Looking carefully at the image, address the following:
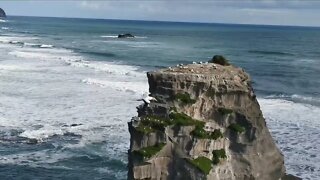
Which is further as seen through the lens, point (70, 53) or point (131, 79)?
point (70, 53)

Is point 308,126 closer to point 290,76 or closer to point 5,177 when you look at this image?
point 5,177

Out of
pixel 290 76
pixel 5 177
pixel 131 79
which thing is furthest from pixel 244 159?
pixel 290 76

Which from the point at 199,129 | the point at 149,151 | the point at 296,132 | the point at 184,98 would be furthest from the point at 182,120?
the point at 296,132

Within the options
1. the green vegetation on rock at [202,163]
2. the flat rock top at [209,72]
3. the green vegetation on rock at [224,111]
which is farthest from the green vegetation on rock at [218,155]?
the flat rock top at [209,72]

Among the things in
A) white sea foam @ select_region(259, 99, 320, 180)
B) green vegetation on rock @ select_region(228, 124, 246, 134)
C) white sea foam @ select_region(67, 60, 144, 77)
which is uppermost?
green vegetation on rock @ select_region(228, 124, 246, 134)

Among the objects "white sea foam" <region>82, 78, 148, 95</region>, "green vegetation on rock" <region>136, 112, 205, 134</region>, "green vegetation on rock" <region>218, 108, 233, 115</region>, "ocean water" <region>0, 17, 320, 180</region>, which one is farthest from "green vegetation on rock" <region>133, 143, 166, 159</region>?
"white sea foam" <region>82, 78, 148, 95</region>

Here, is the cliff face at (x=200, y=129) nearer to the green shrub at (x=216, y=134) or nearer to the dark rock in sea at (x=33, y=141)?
the green shrub at (x=216, y=134)

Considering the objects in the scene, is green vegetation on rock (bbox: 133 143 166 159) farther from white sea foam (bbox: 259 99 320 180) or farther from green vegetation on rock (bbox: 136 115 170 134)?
white sea foam (bbox: 259 99 320 180)
